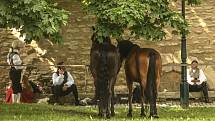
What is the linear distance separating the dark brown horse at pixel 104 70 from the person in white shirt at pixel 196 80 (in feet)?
22.4

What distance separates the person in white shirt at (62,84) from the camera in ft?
61.3

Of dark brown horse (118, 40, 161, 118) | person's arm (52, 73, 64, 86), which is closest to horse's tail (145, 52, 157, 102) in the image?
dark brown horse (118, 40, 161, 118)

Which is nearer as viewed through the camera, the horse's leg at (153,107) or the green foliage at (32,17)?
the green foliage at (32,17)

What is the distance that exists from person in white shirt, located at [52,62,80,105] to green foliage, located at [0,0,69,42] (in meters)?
7.11

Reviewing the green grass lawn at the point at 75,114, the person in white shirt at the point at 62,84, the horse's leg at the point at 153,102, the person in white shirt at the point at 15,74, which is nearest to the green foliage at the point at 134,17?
the horse's leg at the point at 153,102

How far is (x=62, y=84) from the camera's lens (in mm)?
18688

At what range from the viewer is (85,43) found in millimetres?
20312

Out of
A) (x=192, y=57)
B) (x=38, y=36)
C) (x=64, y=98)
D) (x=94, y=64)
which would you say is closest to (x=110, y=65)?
(x=94, y=64)

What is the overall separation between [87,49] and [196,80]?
3.99 meters

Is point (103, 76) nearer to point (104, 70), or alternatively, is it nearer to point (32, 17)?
point (104, 70)

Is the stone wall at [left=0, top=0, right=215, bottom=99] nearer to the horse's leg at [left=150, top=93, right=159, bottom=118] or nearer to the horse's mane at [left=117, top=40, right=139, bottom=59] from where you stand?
the horse's mane at [left=117, top=40, right=139, bottom=59]

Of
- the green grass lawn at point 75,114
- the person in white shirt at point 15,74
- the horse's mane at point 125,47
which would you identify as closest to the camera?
the green grass lawn at point 75,114

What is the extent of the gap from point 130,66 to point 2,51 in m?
8.27

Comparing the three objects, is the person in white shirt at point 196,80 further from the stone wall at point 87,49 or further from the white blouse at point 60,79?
the white blouse at point 60,79
